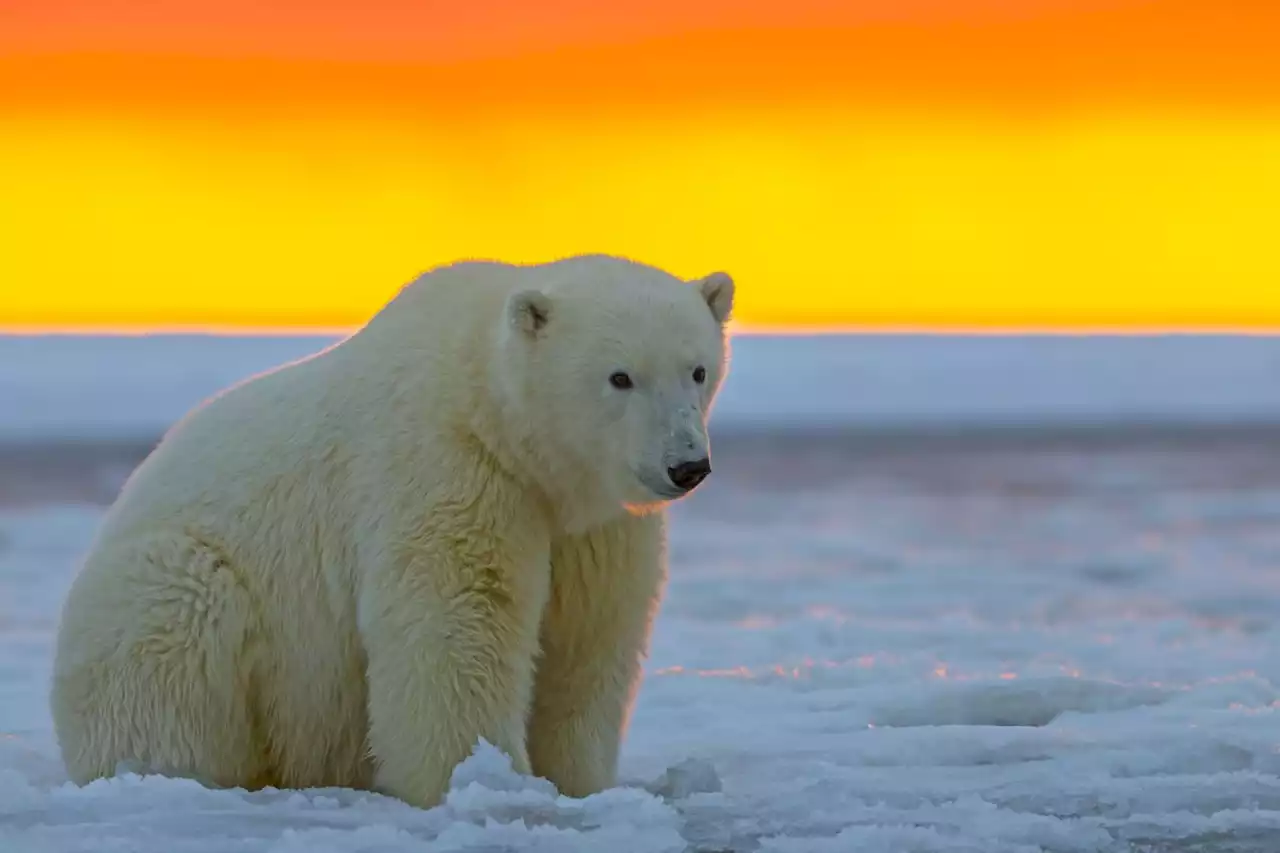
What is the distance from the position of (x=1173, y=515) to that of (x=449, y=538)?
9.49 m

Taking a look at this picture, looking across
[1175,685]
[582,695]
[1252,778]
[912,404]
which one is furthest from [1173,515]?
[912,404]

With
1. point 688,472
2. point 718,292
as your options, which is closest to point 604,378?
point 688,472

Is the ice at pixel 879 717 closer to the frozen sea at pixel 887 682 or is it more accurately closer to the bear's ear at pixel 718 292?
the frozen sea at pixel 887 682

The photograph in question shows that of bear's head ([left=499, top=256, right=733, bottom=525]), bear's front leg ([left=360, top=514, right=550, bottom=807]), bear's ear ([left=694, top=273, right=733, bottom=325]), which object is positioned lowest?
bear's front leg ([left=360, top=514, right=550, bottom=807])

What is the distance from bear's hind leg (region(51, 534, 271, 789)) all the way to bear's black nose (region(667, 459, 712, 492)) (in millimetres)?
1088

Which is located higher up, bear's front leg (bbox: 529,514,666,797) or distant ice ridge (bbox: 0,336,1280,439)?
distant ice ridge (bbox: 0,336,1280,439)

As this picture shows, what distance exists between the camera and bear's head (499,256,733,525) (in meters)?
3.93

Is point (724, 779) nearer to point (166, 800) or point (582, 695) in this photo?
point (582, 695)

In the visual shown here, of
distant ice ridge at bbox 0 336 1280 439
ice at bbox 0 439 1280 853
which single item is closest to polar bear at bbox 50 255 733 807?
ice at bbox 0 439 1280 853

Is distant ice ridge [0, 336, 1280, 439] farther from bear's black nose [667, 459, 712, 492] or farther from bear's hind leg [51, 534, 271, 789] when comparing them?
bear's black nose [667, 459, 712, 492]

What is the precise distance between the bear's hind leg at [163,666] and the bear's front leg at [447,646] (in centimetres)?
37

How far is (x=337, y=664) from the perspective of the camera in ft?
13.7

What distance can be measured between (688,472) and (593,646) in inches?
26.4

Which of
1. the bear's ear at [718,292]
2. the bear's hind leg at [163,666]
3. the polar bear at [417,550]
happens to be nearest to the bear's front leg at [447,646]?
the polar bear at [417,550]
